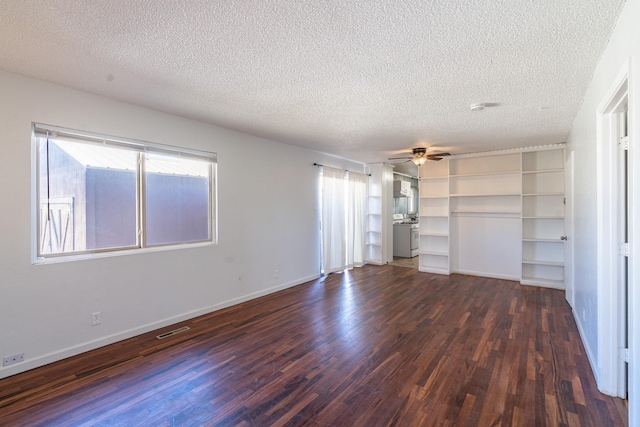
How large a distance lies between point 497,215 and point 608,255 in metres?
4.06

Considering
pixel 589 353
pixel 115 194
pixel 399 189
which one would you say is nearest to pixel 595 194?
pixel 589 353

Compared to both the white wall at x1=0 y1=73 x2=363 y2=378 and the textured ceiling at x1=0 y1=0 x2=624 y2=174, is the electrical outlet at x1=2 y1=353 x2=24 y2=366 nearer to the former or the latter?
the white wall at x1=0 y1=73 x2=363 y2=378

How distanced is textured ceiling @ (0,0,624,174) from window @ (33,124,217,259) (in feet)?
1.87

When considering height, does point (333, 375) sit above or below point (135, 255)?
below

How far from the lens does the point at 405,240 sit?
8.47 metres

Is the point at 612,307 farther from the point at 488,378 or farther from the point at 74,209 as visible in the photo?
the point at 74,209

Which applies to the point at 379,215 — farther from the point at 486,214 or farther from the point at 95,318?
the point at 95,318

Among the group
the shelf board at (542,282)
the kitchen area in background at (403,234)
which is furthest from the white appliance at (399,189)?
the shelf board at (542,282)

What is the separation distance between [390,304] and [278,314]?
162cm

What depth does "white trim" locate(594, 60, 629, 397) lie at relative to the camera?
2150mm

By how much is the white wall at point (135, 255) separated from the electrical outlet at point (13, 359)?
1.4 inches

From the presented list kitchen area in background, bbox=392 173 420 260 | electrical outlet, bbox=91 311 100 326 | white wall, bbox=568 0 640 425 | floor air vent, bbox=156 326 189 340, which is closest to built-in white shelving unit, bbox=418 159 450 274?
kitchen area in background, bbox=392 173 420 260

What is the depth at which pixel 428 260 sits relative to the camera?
22.0 feet

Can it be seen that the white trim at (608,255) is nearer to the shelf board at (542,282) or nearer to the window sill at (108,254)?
the shelf board at (542,282)
